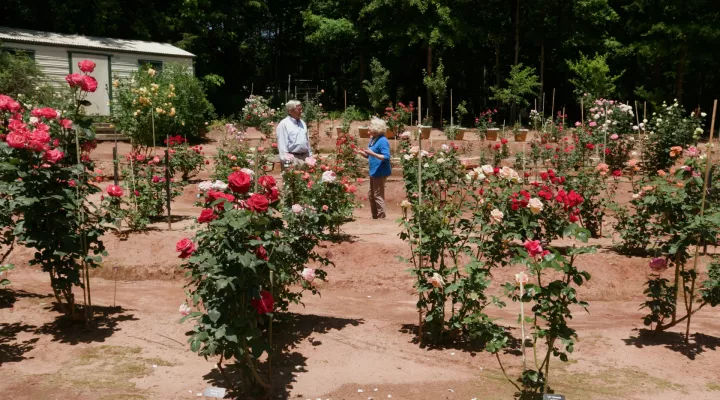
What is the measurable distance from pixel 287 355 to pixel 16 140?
7.48 ft

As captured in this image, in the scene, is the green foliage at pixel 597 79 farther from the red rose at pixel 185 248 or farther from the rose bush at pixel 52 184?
the red rose at pixel 185 248

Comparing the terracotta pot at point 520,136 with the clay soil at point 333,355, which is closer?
the clay soil at point 333,355

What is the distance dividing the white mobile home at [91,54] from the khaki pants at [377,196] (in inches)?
431

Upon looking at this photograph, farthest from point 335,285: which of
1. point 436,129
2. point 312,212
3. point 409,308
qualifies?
point 436,129

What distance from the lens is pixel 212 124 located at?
866 inches

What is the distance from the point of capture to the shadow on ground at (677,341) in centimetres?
452

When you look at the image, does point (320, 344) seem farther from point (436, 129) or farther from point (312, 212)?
point (436, 129)

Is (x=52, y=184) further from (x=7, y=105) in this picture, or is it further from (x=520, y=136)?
(x=520, y=136)

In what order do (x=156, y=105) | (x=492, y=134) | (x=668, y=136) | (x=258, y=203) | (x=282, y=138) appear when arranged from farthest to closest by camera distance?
(x=492, y=134) → (x=668, y=136) → (x=156, y=105) → (x=282, y=138) → (x=258, y=203)

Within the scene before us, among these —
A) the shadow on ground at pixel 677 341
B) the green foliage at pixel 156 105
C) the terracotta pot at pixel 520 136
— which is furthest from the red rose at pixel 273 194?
the terracotta pot at pixel 520 136

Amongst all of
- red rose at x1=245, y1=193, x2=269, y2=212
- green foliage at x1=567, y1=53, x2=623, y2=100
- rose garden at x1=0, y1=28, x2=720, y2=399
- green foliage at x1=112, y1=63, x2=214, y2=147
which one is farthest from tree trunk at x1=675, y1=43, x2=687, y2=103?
red rose at x1=245, y1=193, x2=269, y2=212

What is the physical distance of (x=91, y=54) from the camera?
18.0m

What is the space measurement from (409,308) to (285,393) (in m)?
2.27

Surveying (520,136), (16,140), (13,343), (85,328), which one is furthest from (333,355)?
(520,136)
